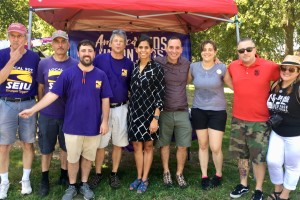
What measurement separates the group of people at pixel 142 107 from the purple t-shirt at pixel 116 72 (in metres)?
0.01

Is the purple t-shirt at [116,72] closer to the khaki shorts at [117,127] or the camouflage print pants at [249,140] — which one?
the khaki shorts at [117,127]

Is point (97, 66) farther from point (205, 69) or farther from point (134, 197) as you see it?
point (134, 197)

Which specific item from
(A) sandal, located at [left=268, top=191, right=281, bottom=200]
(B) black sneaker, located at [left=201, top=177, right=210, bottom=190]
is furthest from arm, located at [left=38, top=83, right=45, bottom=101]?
(A) sandal, located at [left=268, top=191, right=281, bottom=200]

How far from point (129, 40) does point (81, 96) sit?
3.02 m

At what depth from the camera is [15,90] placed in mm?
3713

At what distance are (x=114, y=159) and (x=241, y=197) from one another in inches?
65.8

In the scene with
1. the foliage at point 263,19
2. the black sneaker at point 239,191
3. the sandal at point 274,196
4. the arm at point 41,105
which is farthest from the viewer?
the foliage at point 263,19

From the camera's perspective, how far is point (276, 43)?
51.2 ft

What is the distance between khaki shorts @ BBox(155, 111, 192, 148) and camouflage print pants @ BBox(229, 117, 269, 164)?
570 millimetres

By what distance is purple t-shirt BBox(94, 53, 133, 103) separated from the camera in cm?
393

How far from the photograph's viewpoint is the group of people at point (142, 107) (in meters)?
3.59

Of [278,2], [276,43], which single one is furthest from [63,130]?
[276,43]

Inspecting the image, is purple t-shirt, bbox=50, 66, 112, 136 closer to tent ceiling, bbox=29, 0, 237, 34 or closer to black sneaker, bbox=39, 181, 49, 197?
black sneaker, bbox=39, 181, 49, 197

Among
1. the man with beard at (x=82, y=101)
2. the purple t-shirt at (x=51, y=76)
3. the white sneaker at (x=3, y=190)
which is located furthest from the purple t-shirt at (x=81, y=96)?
the white sneaker at (x=3, y=190)
